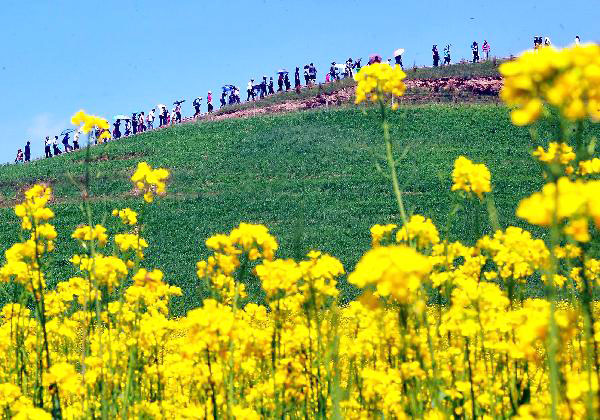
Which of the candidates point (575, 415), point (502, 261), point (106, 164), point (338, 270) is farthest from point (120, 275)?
point (106, 164)

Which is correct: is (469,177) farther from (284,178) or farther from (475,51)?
(475,51)

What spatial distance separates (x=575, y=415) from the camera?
1.82 m

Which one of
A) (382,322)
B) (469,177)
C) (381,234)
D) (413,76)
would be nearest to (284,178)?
(413,76)

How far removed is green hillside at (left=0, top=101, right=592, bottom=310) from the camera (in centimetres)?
2277

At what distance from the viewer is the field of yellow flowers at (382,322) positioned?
1.15 m

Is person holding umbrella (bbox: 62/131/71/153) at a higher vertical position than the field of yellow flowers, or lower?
higher

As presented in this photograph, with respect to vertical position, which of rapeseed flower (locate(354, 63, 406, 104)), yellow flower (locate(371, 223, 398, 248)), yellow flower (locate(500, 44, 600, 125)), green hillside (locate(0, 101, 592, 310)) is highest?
green hillside (locate(0, 101, 592, 310))

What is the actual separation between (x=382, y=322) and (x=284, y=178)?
28.8m

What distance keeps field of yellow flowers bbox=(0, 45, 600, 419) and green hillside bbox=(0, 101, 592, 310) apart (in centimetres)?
1158

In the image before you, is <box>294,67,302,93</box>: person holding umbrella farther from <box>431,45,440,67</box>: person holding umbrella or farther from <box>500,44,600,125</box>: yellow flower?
<box>500,44,600,125</box>: yellow flower

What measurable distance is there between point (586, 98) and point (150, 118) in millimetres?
49001

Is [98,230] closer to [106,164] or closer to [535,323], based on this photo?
[535,323]

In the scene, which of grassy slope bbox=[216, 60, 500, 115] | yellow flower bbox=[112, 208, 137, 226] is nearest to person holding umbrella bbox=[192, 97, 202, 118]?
grassy slope bbox=[216, 60, 500, 115]

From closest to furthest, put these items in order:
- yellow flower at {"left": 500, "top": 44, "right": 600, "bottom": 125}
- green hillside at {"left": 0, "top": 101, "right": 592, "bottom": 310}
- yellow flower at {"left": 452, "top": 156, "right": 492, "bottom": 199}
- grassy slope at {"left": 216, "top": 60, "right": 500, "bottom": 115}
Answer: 1. yellow flower at {"left": 500, "top": 44, "right": 600, "bottom": 125}
2. yellow flower at {"left": 452, "top": 156, "right": 492, "bottom": 199}
3. green hillside at {"left": 0, "top": 101, "right": 592, "bottom": 310}
4. grassy slope at {"left": 216, "top": 60, "right": 500, "bottom": 115}
